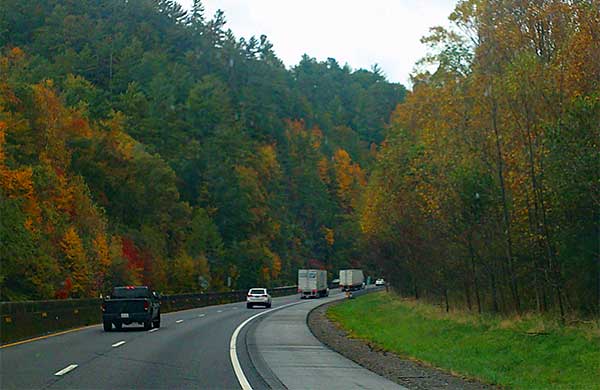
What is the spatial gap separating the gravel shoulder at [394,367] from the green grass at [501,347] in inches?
23.0

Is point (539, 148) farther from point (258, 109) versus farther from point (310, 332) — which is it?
point (258, 109)

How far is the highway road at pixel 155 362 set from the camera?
57.8 feet

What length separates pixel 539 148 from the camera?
29844 mm

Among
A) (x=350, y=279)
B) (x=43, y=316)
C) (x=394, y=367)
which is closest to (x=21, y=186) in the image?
(x=43, y=316)

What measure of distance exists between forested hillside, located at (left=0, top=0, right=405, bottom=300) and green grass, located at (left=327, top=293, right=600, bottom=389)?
93.8 feet

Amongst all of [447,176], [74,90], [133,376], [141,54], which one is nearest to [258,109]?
[141,54]

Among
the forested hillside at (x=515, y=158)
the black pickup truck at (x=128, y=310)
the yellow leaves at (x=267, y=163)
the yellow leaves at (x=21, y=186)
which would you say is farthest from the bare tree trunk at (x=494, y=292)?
the yellow leaves at (x=267, y=163)

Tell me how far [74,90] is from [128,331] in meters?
82.2

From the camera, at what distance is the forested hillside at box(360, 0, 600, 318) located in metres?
28.0

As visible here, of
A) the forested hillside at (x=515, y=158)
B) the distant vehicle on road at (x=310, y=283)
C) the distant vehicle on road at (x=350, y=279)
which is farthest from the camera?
the distant vehicle on road at (x=350, y=279)

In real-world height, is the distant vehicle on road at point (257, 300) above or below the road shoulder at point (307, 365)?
above

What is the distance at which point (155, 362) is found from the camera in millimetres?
21812

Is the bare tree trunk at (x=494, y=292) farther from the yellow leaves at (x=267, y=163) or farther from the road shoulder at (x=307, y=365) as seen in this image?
the yellow leaves at (x=267, y=163)

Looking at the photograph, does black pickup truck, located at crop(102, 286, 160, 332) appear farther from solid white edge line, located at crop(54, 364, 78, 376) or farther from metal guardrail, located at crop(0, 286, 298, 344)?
solid white edge line, located at crop(54, 364, 78, 376)
